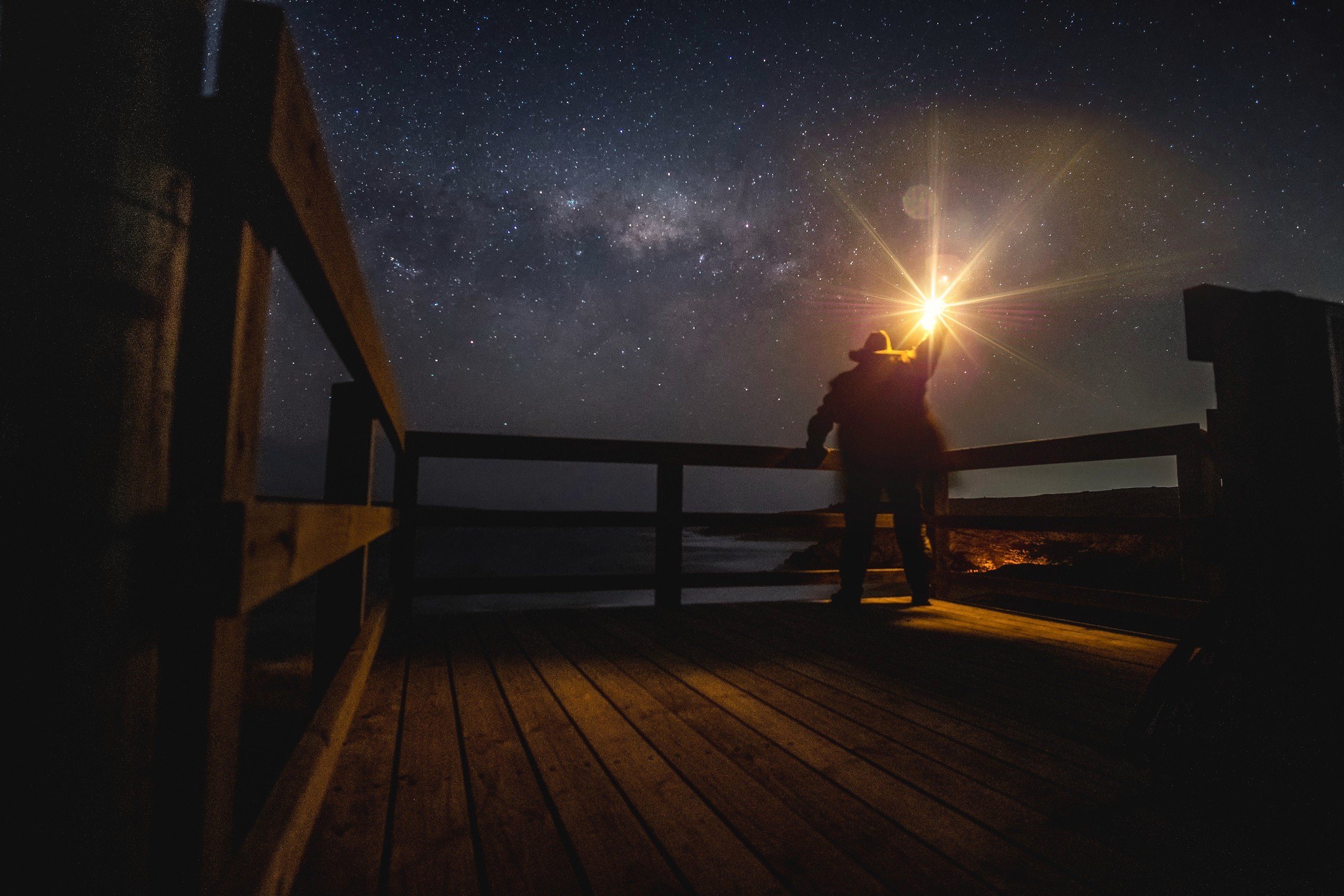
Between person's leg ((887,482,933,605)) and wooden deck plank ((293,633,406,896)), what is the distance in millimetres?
3286

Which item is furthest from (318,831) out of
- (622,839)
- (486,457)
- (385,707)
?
(486,457)

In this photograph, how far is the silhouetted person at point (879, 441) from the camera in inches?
169

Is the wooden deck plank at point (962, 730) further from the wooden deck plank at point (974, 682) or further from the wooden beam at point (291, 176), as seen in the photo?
the wooden beam at point (291, 176)

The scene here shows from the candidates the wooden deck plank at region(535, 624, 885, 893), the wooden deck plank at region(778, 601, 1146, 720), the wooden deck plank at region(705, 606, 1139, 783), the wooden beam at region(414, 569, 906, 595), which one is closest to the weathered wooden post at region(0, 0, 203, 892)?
the wooden deck plank at region(535, 624, 885, 893)

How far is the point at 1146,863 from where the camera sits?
3.84 ft

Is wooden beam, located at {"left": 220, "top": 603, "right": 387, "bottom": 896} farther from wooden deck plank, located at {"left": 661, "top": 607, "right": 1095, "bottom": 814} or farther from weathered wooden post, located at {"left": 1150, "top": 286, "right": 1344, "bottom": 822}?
weathered wooden post, located at {"left": 1150, "top": 286, "right": 1344, "bottom": 822}

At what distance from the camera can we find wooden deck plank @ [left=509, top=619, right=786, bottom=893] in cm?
113

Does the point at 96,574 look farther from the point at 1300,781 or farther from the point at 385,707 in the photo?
the point at 1300,781

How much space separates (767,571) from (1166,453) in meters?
2.32

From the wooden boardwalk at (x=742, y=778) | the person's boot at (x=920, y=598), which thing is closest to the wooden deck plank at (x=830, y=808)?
the wooden boardwalk at (x=742, y=778)

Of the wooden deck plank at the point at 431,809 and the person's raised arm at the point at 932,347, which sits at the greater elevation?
the person's raised arm at the point at 932,347

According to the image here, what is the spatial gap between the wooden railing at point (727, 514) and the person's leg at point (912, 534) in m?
0.20

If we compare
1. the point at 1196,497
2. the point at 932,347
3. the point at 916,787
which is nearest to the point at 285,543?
the point at 916,787

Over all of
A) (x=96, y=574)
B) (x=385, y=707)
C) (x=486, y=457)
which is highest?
(x=486, y=457)
